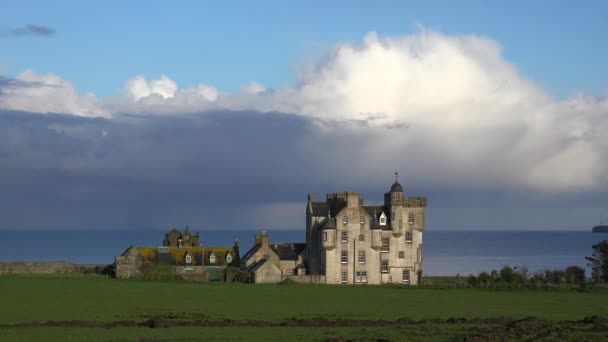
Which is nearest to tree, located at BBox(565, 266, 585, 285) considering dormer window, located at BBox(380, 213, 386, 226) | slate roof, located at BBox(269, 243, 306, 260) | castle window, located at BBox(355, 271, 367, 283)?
dormer window, located at BBox(380, 213, 386, 226)

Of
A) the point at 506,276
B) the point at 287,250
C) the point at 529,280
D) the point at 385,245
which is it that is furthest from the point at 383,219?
the point at 529,280

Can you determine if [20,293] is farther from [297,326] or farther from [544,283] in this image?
[544,283]

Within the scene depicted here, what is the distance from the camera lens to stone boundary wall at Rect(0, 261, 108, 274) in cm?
8750

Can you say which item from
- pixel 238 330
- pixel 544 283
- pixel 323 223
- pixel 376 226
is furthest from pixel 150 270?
pixel 238 330

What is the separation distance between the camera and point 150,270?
86625 millimetres

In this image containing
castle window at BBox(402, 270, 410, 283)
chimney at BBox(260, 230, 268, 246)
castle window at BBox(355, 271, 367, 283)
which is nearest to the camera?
castle window at BBox(355, 271, 367, 283)

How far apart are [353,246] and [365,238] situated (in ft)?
5.17

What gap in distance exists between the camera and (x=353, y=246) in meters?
88.3

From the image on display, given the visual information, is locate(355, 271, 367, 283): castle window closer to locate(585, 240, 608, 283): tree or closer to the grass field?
the grass field

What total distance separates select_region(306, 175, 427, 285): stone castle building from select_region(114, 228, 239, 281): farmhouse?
32.4 feet

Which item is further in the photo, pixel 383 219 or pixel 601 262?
pixel 601 262

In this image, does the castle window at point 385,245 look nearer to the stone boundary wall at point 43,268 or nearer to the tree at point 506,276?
the tree at point 506,276

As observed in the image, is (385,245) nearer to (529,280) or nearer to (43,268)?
(529,280)

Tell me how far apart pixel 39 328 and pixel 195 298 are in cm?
2085
